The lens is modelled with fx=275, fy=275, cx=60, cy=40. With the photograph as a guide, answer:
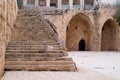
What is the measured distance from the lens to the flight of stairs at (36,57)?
35.5ft

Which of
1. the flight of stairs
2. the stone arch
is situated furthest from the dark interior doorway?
the flight of stairs

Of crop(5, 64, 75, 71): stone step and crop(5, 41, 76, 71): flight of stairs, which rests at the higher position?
crop(5, 41, 76, 71): flight of stairs

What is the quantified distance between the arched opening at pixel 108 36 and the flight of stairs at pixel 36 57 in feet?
84.1

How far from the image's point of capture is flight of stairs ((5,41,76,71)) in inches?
426

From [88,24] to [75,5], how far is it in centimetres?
1357

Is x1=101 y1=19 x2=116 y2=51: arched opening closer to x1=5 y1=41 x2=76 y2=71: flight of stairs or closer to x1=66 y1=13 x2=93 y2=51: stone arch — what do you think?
x1=66 y1=13 x2=93 y2=51: stone arch

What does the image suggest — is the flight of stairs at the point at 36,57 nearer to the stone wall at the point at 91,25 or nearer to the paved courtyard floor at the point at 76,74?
the paved courtyard floor at the point at 76,74

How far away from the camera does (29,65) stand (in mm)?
10828

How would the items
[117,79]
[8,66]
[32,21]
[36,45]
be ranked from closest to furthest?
[117,79], [8,66], [36,45], [32,21]

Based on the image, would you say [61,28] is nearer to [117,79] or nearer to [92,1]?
[92,1]

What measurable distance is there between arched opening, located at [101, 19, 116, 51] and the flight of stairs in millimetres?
25633

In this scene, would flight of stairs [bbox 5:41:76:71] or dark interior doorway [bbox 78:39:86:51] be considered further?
dark interior doorway [bbox 78:39:86:51]

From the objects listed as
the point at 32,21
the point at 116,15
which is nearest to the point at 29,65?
the point at 32,21

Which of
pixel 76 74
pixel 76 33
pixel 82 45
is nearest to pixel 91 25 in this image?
pixel 76 33
